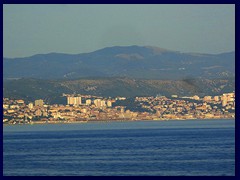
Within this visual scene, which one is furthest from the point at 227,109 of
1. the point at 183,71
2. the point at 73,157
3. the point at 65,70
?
the point at 73,157

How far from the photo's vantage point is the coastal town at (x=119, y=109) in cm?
10981

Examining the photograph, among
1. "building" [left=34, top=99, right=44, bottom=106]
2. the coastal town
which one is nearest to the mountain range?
the coastal town

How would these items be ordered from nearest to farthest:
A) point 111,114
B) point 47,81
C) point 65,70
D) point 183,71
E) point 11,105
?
point 11,105, point 111,114, point 47,81, point 183,71, point 65,70

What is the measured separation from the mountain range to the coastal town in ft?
25.5

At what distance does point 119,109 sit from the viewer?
4577 inches

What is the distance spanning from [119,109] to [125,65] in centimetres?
5323

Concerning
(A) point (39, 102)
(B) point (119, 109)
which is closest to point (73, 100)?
(B) point (119, 109)

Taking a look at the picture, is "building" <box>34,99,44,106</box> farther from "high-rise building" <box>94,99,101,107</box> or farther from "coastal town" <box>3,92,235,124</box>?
"high-rise building" <box>94,99,101,107</box>

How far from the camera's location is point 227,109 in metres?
112

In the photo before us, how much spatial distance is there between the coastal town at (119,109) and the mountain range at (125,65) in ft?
25.5

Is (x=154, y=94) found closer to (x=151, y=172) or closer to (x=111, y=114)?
(x=111, y=114)

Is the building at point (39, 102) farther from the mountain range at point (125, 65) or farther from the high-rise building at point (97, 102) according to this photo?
the mountain range at point (125, 65)

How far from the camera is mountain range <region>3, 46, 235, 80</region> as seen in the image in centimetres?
13620

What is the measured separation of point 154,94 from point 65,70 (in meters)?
43.1
